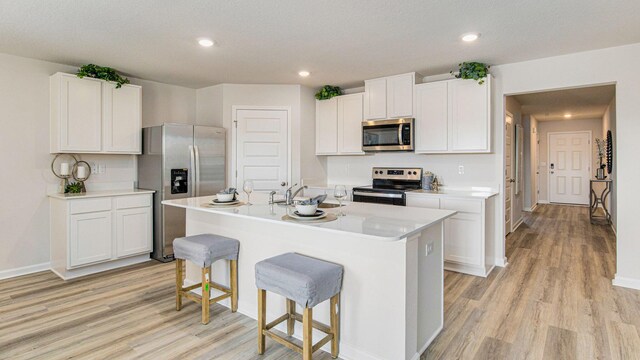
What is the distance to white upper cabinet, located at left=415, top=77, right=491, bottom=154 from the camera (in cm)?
398

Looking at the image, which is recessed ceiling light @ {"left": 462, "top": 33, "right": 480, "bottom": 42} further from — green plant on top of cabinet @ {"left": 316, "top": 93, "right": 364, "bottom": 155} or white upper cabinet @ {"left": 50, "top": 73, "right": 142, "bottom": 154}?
white upper cabinet @ {"left": 50, "top": 73, "right": 142, "bottom": 154}

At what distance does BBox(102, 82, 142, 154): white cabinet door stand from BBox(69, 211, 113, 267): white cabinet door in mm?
857

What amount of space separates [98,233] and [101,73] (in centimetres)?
182

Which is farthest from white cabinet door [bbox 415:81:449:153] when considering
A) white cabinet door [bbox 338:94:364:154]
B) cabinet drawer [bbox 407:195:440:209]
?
white cabinet door [bbox 338:94:364:154]

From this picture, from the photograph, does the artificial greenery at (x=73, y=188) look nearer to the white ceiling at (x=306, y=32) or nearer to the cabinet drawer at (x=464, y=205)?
the white ceiling at (x=306, y=32)

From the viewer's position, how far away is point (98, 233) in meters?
3.87

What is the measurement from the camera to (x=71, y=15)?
2.71 m

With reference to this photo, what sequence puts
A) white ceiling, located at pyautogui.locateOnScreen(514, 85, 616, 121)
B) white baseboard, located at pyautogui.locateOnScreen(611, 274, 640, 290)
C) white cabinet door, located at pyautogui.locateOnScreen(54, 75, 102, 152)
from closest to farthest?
white baseboard, located at pyautogui.locateOnScreen(611, 274, 640, 290)
white cabinet door, located at pyautogui.locateOnScreen(54, 75, 102, 152)
white ceiling, located at pyautogui.locateOnScreen(514, 85, 616, 121)

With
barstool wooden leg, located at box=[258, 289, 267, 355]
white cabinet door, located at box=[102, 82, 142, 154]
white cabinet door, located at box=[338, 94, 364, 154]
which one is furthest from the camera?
white cabinet door, located at box=[338, 94, 364, 154]

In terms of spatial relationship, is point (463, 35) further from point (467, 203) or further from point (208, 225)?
point (208, 225)

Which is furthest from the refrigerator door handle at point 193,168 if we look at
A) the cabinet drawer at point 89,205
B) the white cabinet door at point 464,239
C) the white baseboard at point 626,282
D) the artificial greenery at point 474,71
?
the white baseboard at point 626,282

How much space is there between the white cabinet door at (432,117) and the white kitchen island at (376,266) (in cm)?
200

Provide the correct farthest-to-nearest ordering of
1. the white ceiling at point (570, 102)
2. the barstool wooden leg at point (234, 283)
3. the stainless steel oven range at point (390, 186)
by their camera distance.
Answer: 1. the white ceiling at point (570, 102)
2. the stainless steel oven range at point (390, 186)
3. the barstool wooden leg at point (234, 283)

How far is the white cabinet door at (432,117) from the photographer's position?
423cm
